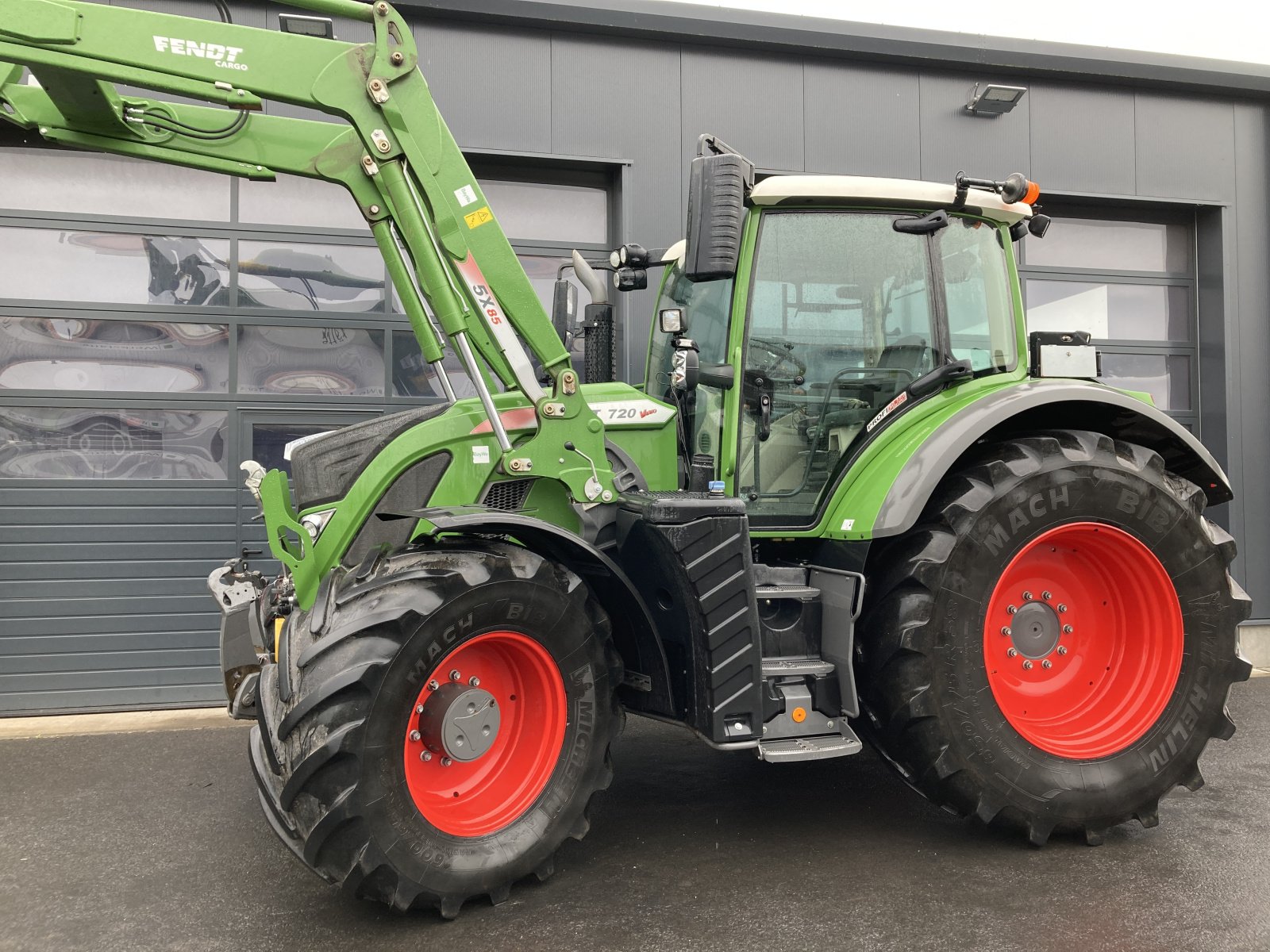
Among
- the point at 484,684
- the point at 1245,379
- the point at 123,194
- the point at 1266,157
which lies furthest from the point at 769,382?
the point at 1266,157

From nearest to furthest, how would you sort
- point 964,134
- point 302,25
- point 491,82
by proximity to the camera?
point 302,25, point 491,82, point 964,134

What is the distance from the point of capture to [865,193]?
362cm

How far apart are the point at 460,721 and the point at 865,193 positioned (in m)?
2.54

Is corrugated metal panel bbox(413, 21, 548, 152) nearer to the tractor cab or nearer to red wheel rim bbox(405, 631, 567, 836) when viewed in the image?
the tractor cab

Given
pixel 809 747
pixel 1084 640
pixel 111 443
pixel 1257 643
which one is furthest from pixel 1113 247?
pixel 111 443

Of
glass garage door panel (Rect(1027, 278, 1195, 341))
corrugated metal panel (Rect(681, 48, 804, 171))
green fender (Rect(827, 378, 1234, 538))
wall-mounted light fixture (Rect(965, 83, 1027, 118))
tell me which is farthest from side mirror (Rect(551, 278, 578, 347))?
glass garage door panel (Rect(1027, 278, 1195, 341))

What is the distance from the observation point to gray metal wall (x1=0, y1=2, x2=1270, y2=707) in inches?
228

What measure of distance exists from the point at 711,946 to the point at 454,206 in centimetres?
263

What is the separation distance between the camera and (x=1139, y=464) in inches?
137

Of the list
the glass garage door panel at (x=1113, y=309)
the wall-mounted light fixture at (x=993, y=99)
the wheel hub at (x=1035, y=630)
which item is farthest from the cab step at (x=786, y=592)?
the wall-mounted light fixture at (x=993, y=99)

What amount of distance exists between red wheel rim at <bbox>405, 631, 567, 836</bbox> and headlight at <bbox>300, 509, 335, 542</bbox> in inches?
36.0

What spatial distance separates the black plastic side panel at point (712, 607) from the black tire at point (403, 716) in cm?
28

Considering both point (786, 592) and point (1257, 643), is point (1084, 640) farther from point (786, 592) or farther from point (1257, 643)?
point (1257, 643)

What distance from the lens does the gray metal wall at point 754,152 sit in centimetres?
579
